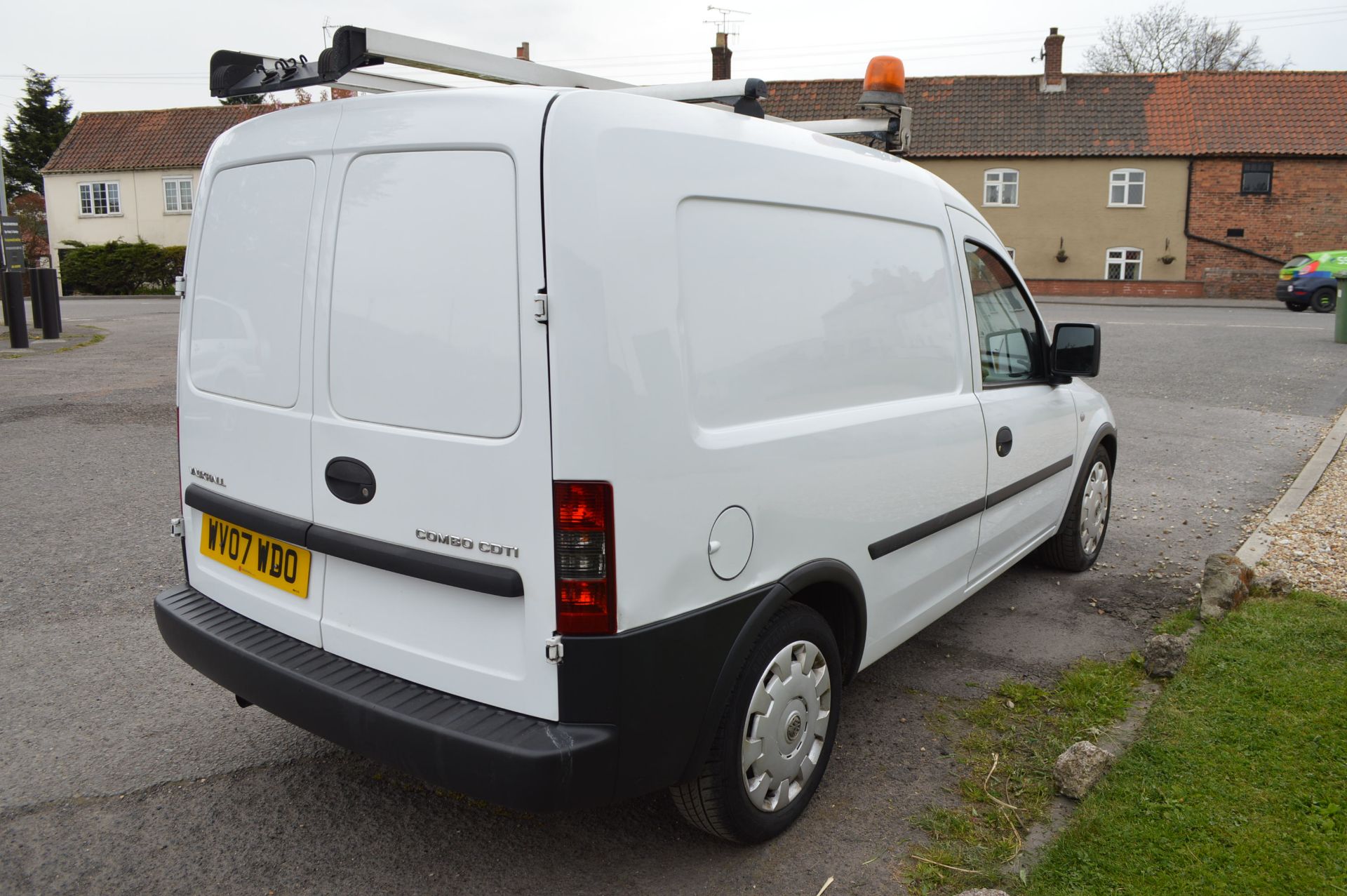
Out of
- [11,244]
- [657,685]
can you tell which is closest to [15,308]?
[11,244]

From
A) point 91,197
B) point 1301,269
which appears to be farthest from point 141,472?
point 91,197

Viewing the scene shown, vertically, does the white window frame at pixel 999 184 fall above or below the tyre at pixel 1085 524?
above

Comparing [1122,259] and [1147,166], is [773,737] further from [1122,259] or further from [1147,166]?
[1147,166]

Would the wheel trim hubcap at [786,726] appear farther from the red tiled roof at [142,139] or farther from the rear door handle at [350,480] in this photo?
the red tiled roof at [142,139]

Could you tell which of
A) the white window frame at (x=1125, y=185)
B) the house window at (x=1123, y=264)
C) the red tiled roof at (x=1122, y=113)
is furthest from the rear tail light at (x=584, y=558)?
the white window frame at (x=1125, y=185)

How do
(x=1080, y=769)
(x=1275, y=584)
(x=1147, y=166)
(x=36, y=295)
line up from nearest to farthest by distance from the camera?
(x=1080, y=769) → (x=1275, y=584) → (x=36, y=295) → (x=1147, y=166)

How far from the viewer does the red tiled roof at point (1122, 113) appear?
125ft

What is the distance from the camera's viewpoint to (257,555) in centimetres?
320

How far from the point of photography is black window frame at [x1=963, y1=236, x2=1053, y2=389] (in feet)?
13.8

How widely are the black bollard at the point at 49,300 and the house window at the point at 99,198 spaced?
33.4 meters

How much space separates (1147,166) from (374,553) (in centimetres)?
4182

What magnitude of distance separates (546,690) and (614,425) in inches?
26.7

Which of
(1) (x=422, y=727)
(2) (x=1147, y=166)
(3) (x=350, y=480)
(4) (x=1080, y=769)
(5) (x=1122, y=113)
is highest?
(5) (x=1122, y=113)

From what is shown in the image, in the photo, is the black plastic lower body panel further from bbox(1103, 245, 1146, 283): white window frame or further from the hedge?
the hedge
